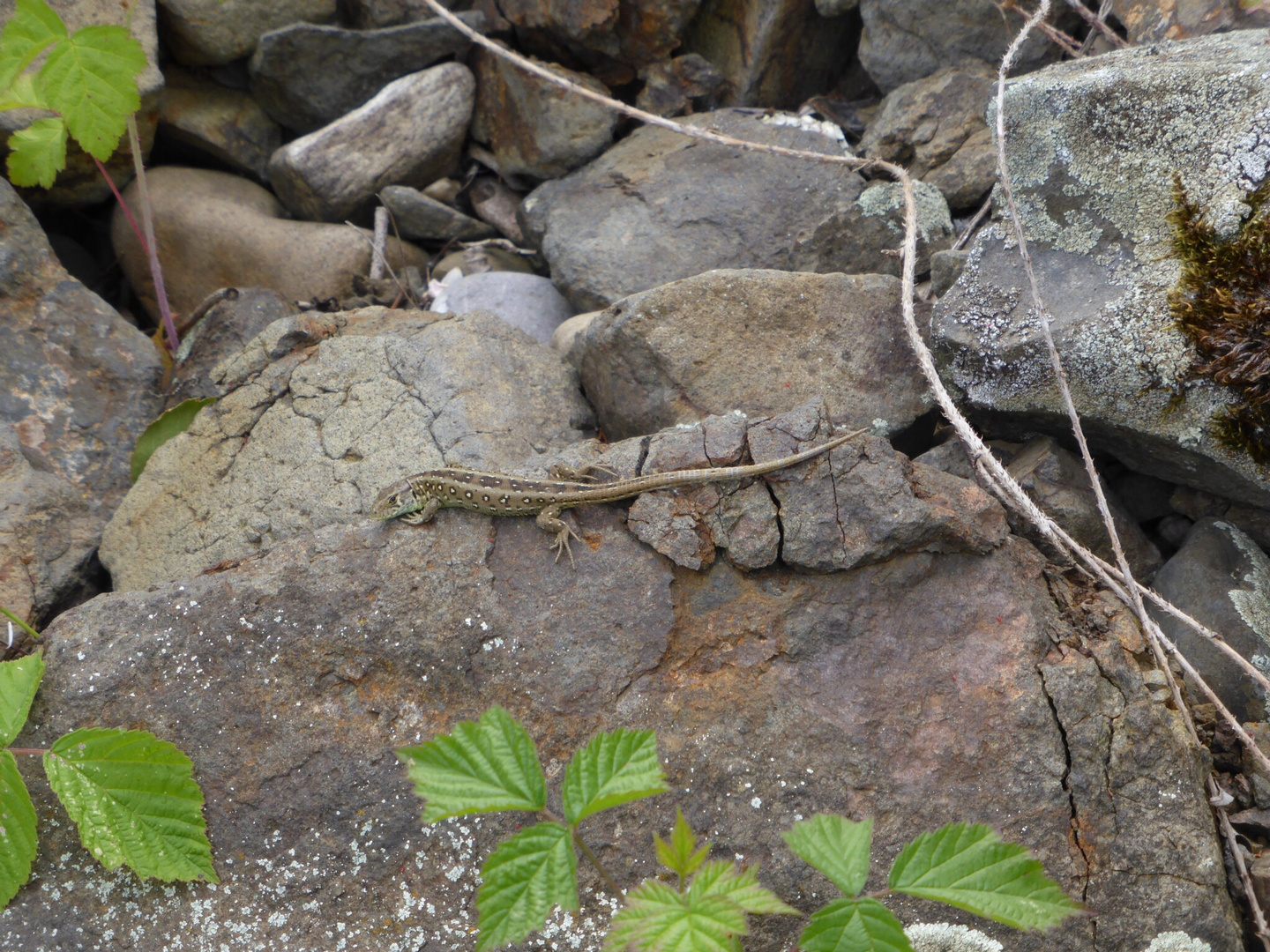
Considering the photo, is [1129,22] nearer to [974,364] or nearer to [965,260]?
[965,260]

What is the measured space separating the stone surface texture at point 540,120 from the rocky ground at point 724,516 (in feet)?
0.18

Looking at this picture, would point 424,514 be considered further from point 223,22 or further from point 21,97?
point 223,22

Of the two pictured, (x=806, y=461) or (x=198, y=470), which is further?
(x=198, y=470)

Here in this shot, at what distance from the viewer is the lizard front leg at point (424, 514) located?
441cm

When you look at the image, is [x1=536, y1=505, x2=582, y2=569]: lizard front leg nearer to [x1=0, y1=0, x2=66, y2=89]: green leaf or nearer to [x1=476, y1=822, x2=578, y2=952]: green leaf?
[x1=476, y1=822, x2=578, y2=952]: green leaf

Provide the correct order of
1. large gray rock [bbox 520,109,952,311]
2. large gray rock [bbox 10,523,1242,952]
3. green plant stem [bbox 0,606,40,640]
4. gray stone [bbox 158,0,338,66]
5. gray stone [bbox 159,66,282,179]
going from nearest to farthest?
large gray rock [bbox 10,523,1242,952] → green plant stem [bbox 0,606,40,640] → large gray rock [bbox 520,109,952,311] → gray stone [bbox 158,0,338,66] → gray stone [bbox 159,66,282,179]

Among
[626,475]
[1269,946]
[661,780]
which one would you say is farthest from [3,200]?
[1269,946]

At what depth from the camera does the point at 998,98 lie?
15.8 ft

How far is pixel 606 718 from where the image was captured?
3781 millimetres

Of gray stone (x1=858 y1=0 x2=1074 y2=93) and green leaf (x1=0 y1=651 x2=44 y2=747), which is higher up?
gray stone (x1=858 y1=0 x2=1074 y2=93)

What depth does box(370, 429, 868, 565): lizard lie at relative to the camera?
418cm

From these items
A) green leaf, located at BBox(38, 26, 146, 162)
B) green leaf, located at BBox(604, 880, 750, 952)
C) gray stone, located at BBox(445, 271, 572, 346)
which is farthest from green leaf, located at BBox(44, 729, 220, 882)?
gray stone, located at BBox(445, 271, 572, 346)

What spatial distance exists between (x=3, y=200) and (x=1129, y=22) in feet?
24.2

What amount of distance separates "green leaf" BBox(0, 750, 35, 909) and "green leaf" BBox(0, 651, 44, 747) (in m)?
0.13
